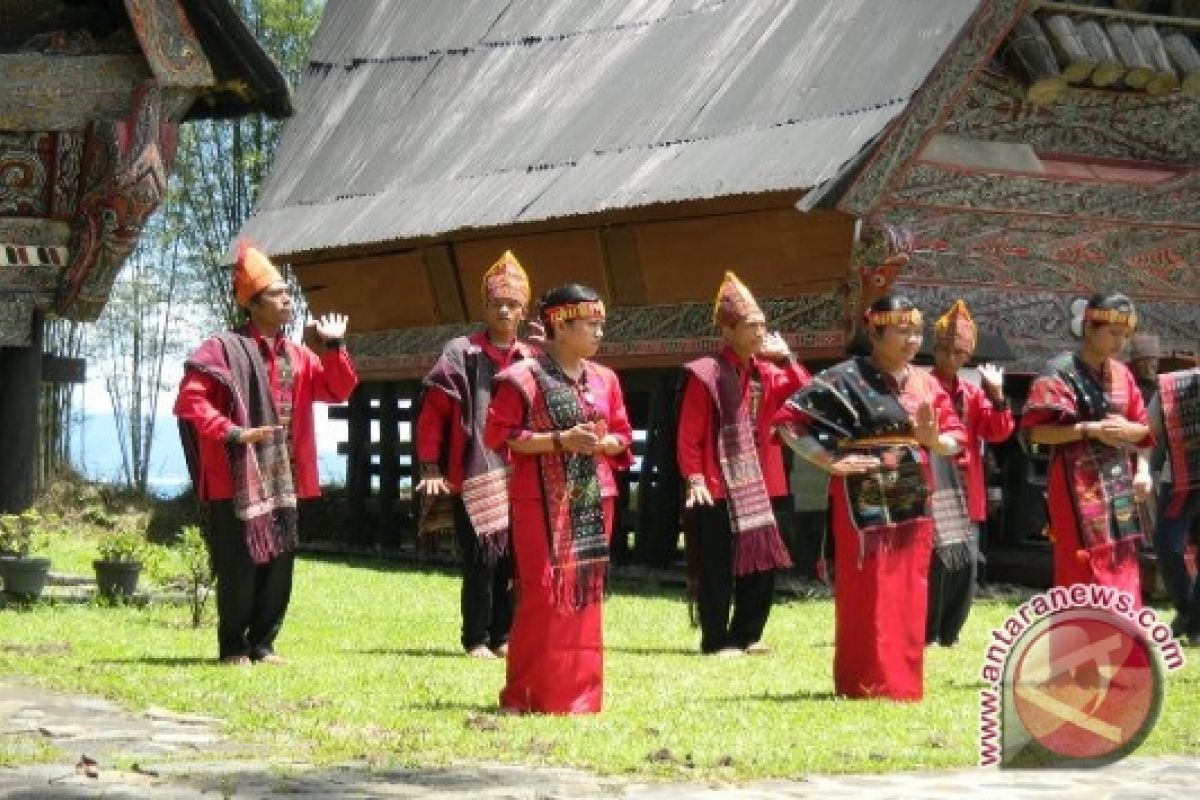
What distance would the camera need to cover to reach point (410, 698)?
9.07m

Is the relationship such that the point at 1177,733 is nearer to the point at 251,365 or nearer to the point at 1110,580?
the point at 1110,580

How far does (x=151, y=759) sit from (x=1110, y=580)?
456cm

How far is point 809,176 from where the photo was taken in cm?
1496

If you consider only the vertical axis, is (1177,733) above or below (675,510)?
below

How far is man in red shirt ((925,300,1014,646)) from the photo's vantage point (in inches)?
451

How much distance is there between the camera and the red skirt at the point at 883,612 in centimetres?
909

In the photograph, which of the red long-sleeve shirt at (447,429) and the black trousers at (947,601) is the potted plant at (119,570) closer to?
the red long-sleeve shirt at (447,429)

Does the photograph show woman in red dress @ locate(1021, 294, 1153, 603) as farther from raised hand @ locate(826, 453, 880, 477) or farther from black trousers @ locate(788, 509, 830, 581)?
black trousers @ locate(788, 509, 830, 581)

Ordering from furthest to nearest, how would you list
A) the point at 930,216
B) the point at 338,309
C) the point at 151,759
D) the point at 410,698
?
the point at 338,309 → the point at 930,216 → the point at 410,698 → the point at 151,759

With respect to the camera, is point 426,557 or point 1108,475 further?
point 426,557

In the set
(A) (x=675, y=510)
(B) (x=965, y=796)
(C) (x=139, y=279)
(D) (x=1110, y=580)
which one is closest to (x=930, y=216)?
(A) (x=675, y=510)

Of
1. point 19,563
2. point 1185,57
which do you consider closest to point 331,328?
point 19,563

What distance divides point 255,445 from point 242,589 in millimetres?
623

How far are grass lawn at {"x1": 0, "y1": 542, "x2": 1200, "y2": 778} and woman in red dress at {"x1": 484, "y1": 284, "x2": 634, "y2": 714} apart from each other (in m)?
0.20
